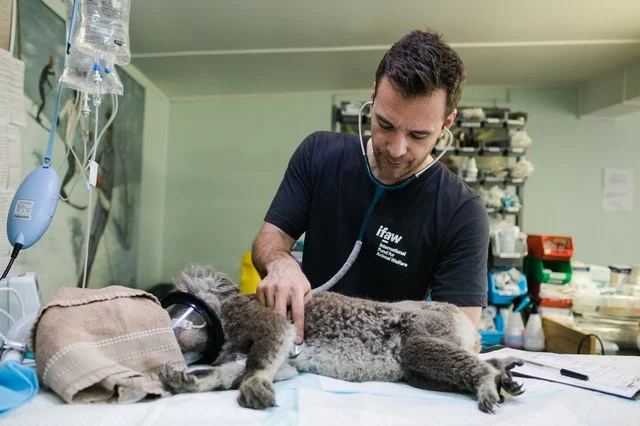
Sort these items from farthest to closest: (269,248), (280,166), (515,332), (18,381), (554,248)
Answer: (280,166)
(554,248)
(515,332)
(269,248)
(18,381)

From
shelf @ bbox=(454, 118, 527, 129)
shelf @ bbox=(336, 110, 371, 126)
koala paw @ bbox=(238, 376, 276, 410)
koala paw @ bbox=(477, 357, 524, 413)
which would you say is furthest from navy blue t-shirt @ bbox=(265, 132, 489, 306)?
shelf @ bbox=(454, 118, 527, 129)

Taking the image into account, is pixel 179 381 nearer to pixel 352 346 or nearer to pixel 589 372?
pixel 352 346

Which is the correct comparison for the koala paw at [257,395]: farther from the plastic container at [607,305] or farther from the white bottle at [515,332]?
the plastic container at [607,305]

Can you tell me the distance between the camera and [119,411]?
71 cm

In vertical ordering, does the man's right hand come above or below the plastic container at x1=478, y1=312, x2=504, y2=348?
above

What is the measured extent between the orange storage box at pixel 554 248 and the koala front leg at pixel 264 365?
10.6 ft

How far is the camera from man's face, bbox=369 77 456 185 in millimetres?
1224

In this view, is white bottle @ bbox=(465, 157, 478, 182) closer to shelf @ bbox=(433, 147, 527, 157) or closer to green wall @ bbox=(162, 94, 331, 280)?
shelf @ bbox=(433, 147, 527, 157)

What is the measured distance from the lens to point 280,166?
4547 millimetres

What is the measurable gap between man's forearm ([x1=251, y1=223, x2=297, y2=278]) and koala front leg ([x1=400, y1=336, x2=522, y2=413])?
0.48 meters

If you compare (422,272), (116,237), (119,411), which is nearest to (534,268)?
(422,272)

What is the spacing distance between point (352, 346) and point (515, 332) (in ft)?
9.62

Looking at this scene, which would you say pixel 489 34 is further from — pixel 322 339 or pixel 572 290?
pixel 322 339

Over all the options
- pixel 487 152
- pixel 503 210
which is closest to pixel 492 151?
pixel 487 152
